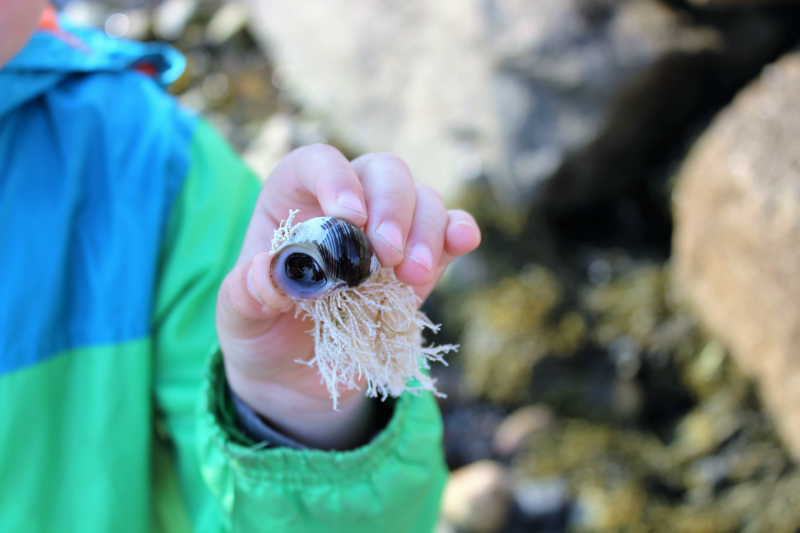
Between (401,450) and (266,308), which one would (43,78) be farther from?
(401,450)

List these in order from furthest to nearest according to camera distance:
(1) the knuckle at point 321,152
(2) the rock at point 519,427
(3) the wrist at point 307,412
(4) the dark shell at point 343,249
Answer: (2) the rock at point 519,427, (3) the wrist at point 307,412, (1) the knuckle at point 321,152, (4) the dark shell at point 343,249

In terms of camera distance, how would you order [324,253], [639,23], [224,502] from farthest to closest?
[639,23]
[224,502]
[324,253]

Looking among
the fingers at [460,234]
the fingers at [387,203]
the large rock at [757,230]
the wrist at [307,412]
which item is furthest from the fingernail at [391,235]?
the large rock at [757,230]

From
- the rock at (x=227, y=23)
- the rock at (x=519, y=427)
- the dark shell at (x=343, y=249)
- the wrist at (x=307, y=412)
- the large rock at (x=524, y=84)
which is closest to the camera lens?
the dark shell at (x=343, y=249)

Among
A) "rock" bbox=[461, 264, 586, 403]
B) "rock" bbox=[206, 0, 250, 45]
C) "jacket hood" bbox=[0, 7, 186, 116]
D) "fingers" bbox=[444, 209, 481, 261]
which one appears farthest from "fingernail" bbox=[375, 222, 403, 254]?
"rock" bbox=[206, 0, 250, 45]

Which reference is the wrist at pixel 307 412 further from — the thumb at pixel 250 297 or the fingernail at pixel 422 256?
the fingernail at pixel 422 256

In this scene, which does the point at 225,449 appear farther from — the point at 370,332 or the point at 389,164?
the point at 389,164

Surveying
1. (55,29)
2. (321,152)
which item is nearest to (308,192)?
(321,152)

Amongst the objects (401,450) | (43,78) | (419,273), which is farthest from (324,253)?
(43,78)
